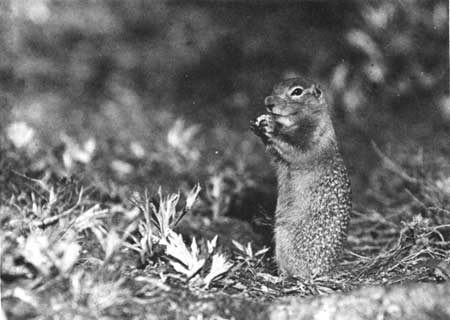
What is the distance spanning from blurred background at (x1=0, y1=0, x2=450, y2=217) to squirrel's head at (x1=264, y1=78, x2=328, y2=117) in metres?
1.00

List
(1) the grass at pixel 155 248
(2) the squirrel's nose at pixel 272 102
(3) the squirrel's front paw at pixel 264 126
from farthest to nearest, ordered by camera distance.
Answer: (2) the squirrel's nose at pixel 272 102
(3) the squirrel's front paw at pixel 264 126
(1) the grass at pixel 155 248

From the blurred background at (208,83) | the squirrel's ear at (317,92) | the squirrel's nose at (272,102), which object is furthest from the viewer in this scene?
the blurred background at (208,83)

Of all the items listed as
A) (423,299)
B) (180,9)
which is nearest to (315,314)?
(423,299)

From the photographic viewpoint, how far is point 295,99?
400 centimetres

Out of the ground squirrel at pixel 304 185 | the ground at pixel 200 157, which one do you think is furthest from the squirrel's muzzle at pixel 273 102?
the ground at pixel 200 157

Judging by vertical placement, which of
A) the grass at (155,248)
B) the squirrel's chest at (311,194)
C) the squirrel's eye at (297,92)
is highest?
the squirrel's eye at (297,92)

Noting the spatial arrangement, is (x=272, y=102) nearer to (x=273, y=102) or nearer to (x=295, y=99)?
(x=273, y=102)

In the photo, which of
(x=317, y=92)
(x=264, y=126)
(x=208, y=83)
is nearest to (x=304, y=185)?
(x=264, y=126)

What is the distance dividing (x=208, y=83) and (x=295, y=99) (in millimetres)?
3900

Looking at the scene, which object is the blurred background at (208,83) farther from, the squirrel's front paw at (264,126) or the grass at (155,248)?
the squirrel's front paw at (264,126)

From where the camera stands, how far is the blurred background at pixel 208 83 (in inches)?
207

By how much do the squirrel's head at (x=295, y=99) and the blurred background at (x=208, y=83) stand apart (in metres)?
1.00

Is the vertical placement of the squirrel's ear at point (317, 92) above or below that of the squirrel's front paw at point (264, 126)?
above

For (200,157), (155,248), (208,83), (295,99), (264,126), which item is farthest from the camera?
(208,83)
